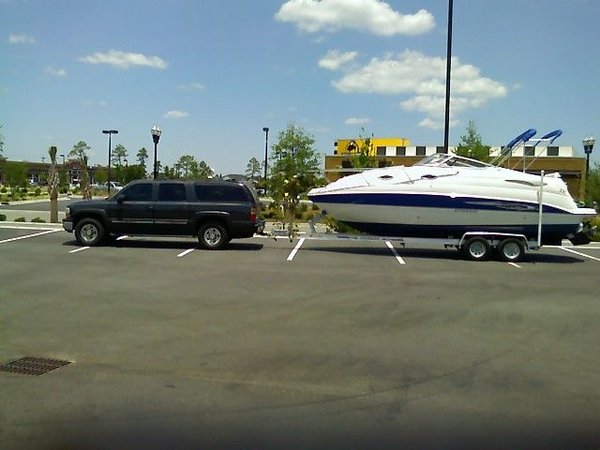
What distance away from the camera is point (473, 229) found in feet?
55.5

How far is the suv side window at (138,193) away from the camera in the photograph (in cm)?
1780

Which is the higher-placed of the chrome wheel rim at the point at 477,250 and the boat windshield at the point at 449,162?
the boat windshield at the point at 449,162

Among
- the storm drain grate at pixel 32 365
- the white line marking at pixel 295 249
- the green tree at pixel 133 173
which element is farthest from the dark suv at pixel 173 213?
the green tree at pixel 133 173

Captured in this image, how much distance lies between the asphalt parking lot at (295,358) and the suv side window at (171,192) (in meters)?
4.31

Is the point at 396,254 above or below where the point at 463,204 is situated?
below

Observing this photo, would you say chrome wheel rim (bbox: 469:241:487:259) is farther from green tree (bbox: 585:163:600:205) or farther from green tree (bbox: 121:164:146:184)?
green tree (bbox: 121:164:146:184)

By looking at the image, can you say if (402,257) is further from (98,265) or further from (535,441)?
(535,441)

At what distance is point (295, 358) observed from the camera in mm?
6895

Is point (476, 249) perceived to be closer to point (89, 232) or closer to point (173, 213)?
point (173, 213)

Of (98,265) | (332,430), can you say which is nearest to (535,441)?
(332,430)

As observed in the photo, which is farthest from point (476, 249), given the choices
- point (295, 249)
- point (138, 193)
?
point (138, 193)

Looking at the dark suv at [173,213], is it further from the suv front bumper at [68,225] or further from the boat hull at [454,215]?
the boat hull at [454,215]

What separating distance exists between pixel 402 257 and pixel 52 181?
18.5m

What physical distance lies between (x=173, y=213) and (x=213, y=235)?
1298 millimetres
